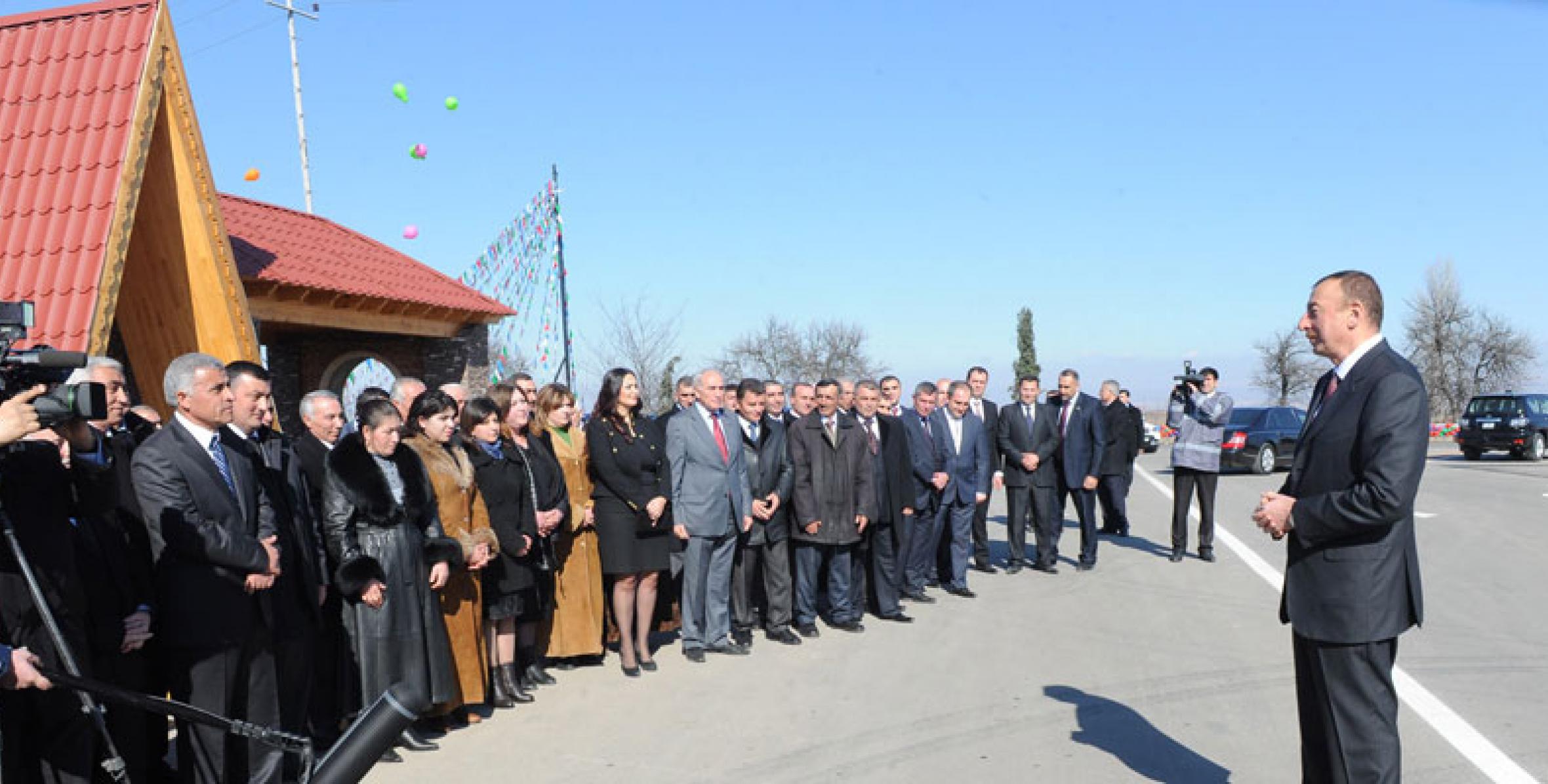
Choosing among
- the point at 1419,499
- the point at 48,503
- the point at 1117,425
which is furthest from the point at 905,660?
the point at 1419,499

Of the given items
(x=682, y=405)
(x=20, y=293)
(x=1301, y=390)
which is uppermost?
(x=20, y=293)

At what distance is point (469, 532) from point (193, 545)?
1.99 m

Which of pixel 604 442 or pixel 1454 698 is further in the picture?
pixel 604 442

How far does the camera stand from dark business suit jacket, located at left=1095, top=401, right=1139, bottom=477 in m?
13.2

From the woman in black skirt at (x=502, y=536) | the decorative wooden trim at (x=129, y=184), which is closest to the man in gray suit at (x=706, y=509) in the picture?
the woman in black skirt at (x=502, y=536)

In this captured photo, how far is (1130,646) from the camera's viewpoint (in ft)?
25.3

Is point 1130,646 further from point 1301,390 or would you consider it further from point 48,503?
point 1301,390

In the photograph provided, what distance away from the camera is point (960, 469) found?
10.4 metres

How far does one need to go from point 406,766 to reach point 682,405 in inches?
174

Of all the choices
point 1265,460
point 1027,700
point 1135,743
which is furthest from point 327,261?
point 1265,460

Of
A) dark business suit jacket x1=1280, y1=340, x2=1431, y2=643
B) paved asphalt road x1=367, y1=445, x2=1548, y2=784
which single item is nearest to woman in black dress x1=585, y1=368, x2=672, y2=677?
paved asphalt road x1=367, y1=445, x2=1548, y2=784

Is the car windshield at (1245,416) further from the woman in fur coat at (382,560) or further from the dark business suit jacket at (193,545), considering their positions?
the dark business suit jacket at (193,545)

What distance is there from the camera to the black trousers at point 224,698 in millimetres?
4422

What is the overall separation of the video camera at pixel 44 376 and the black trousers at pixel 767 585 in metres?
5.23
